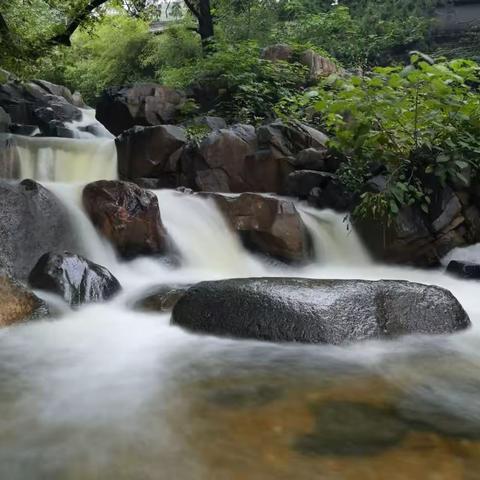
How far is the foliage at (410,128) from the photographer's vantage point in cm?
698

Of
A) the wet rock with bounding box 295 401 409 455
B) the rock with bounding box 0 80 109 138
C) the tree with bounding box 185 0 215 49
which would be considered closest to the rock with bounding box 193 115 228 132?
the rock with bounding box 0 80 109 138

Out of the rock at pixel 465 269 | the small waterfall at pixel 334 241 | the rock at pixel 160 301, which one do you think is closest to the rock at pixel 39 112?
the small waterfall at pixel 334 241

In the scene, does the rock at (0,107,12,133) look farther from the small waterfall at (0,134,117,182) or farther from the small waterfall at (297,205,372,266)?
the small waterfall at (297,205,372,266)

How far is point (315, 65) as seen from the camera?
13.1 metres

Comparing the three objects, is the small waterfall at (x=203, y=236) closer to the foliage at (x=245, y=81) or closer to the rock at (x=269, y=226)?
the rock at (x=269, y=226)

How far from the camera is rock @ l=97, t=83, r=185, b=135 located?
11297mm

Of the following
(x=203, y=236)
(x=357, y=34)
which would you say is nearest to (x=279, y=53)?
(x=357, y=34)

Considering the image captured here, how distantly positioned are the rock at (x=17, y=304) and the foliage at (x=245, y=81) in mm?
7488

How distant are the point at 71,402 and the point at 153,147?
7.23m

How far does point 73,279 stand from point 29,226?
53.5 inches

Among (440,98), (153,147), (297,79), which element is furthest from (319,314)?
(297,79)

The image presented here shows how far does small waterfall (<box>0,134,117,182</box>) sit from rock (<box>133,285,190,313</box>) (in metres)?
5.26

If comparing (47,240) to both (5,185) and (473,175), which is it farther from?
(473,175)

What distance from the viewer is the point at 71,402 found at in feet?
8.98
